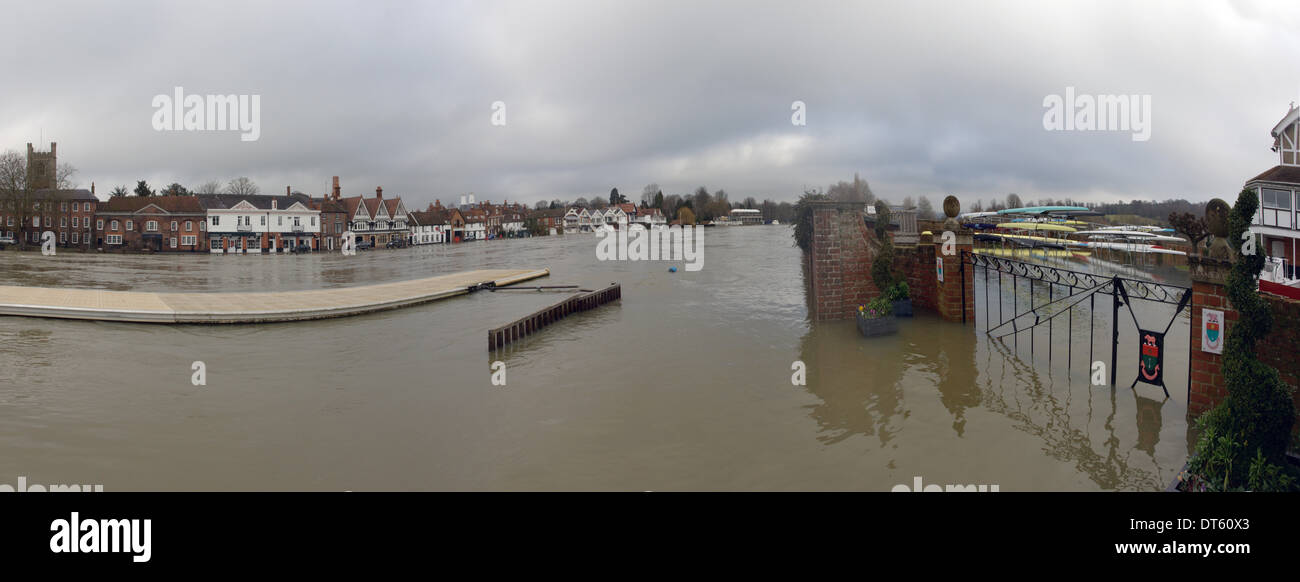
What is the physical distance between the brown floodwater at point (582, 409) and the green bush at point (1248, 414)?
106 centimetres

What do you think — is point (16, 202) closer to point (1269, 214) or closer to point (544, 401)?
point (544, 401)

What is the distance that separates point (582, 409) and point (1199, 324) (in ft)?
29.0

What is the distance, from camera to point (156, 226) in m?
68.8

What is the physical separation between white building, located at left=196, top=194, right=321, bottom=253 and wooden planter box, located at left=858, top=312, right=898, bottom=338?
74.8 meters

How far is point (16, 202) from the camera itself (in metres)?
64.4

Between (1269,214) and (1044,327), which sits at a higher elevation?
(1269,214)

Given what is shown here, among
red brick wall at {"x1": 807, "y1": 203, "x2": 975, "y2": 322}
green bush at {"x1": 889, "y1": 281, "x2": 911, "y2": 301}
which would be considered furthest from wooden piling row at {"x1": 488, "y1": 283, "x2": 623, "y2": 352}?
green bush at {"x1": 889, "y1": 281, "x2": 911, "y2": 301}

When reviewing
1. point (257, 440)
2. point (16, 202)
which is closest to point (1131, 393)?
point (257, 440)

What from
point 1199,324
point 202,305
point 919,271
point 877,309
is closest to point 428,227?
point 202,305

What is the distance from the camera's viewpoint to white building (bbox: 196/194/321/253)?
2741 inches

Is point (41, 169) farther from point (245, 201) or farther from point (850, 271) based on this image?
point (850, 271)

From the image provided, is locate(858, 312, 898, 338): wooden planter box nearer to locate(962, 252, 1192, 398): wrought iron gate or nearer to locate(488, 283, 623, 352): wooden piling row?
locate(962, 252, 1192, 398): wrought iron gate

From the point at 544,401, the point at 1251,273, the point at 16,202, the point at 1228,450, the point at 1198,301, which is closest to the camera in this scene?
the point at 1228,450
